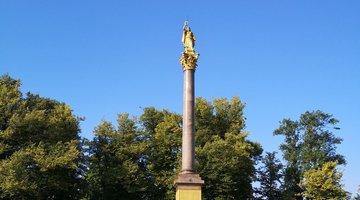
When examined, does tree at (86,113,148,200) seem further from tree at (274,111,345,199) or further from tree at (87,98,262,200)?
tree at (274,111,345,199)

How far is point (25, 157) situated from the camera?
39.1 metres

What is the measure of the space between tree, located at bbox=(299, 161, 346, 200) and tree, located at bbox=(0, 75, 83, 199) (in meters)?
22.0

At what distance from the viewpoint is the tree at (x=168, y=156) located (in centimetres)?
4541

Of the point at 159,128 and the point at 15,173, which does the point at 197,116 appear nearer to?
the point at 159,128

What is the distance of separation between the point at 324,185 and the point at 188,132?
82.6 ft

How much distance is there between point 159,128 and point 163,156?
9.26 ft

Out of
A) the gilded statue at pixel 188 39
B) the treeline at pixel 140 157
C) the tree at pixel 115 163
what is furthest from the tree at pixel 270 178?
the gilded statue at pixel 188 39

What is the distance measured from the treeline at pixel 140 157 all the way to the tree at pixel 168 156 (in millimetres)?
93

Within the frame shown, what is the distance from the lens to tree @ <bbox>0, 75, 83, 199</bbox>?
126ft

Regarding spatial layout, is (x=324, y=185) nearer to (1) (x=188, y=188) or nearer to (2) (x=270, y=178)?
(2) (x=270, y=178)

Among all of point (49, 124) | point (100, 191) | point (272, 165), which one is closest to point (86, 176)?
point (100, 191)

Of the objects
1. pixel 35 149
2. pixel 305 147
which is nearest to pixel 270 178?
pixel 305 147

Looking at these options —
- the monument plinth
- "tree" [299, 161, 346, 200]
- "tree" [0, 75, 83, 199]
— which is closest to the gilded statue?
the monument plinth

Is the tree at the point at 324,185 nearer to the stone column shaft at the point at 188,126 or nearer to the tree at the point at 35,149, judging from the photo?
the tree at the point at 35,149
